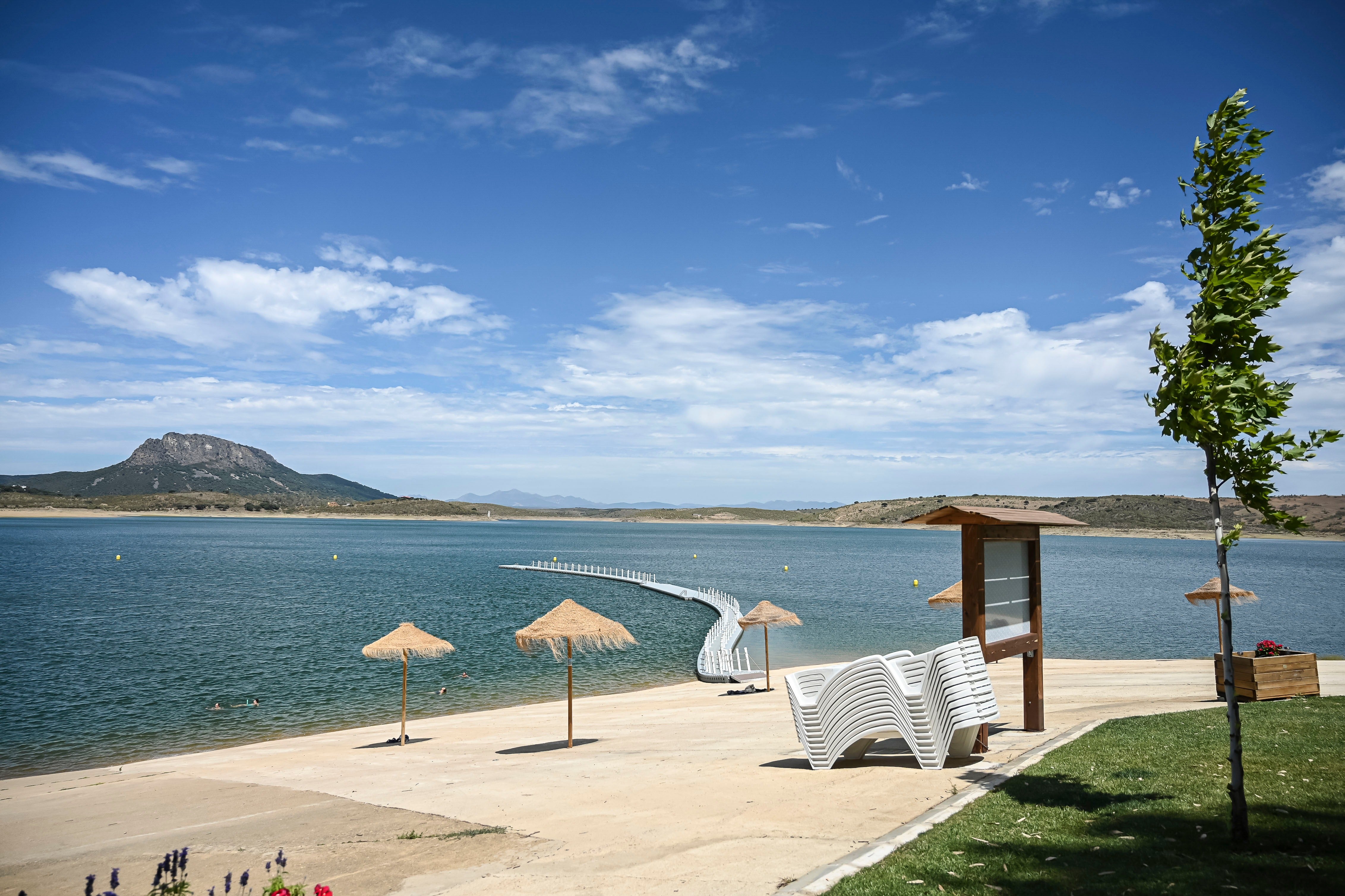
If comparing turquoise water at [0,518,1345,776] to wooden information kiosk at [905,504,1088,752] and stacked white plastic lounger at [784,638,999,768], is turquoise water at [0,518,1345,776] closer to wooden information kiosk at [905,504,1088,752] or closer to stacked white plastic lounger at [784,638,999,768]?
stacked white plastic lounger at [784,638,999,768]

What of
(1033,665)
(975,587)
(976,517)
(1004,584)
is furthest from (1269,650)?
(976,517)

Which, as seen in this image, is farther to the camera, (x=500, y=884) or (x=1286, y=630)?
(x=1286, y=630)

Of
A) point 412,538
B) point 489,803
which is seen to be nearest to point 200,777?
point 489,803

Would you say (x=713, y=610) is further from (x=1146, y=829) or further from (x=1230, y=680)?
(x=1230, y=680)

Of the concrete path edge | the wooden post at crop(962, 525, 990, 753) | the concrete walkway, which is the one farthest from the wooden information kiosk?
the concrete path edge

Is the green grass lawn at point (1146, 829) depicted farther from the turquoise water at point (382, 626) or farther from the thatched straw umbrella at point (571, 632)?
the turquoise water at point (382, 626)

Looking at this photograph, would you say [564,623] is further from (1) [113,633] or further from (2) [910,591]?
(2) [910,591]

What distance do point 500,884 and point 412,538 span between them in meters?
150

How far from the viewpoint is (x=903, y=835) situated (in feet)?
21.4

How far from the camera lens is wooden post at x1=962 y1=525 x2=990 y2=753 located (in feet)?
33.2

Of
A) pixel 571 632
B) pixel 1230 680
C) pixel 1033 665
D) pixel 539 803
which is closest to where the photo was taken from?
pixel 1230 680

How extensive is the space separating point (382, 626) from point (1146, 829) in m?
37.1

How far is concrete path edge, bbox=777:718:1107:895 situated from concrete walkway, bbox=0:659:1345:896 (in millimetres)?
205

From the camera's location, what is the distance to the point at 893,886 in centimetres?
531
